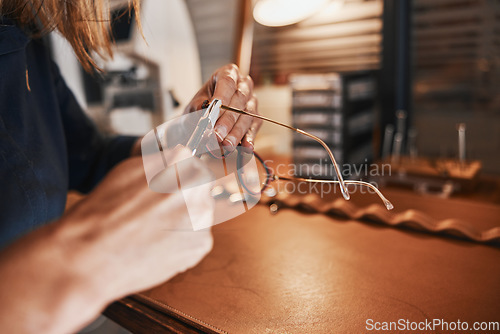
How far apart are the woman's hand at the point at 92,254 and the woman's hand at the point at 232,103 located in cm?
15

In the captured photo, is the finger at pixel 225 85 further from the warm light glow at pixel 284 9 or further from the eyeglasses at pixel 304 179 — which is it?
the warm light glow at pixel 284 9

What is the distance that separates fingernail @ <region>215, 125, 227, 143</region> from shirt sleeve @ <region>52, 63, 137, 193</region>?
46cm

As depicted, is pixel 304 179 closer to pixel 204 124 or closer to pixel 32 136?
pixel 204 124

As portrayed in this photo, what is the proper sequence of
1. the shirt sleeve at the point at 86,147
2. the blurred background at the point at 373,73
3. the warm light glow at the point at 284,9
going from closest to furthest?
the shirt sleeve at the point at 86,147
the warm light glow at the point at 284,9
the blurred background at the point at 373,73

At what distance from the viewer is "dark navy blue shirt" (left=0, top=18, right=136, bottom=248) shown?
61cm

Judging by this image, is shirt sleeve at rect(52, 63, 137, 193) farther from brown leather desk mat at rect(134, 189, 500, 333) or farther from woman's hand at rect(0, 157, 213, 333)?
woman's hand at rect(0, 157, 213, 333)

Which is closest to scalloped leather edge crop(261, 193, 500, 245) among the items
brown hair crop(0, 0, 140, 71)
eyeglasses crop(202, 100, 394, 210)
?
eyeglasses crop(202, 100, 394, 210)

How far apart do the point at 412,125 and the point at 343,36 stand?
1.92 ft

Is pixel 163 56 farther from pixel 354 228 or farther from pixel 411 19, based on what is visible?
pixel 354 228

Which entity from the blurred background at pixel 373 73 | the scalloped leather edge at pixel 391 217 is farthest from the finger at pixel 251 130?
the blurred background at pixel 373 73

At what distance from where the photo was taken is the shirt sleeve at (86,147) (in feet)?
2.89

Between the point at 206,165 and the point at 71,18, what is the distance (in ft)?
1.69

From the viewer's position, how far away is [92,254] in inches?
13.1

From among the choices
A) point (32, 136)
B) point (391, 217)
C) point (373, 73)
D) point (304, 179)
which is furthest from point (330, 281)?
point (373, 73)
